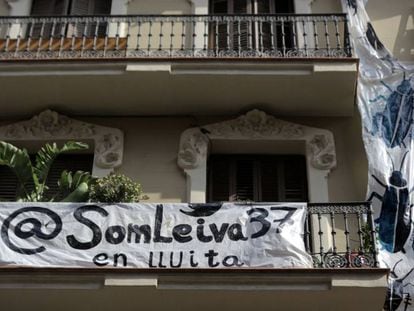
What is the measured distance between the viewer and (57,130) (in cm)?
1145

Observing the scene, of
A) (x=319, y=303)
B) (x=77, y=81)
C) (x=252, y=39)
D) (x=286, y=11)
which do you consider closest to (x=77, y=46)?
(x=77, y=81)

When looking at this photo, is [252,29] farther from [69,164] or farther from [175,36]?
[69,164]

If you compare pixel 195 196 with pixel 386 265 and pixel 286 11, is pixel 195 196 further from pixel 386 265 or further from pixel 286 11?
pixel 286 11

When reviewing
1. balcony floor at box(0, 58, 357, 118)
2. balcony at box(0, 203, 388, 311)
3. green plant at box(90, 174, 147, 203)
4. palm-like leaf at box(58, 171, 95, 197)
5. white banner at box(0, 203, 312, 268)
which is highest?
balcony floor at box(0, 58, 357, 118)

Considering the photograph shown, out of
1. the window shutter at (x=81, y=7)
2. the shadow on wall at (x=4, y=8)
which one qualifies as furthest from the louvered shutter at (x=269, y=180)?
the shadow on wall at (x=4, y=8)

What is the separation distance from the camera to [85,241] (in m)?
8.94

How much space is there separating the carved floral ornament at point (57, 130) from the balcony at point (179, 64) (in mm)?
207

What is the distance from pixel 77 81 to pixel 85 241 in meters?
3.12

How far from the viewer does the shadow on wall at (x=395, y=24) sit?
39.4ft

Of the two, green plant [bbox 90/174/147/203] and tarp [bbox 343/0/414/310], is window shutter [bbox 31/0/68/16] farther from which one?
tarp [bbox 343/0/414/310]

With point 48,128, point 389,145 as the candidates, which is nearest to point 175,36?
point 48,128

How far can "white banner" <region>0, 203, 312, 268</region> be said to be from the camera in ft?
28.8

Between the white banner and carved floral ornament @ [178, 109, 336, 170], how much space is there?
2.00 meters

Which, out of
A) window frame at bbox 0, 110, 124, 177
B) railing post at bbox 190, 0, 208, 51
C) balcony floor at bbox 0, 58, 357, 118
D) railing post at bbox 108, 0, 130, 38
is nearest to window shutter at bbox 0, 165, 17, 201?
window frame at bbox 0, 110, 124, 177
